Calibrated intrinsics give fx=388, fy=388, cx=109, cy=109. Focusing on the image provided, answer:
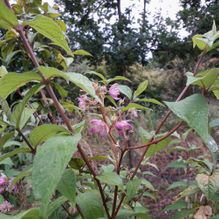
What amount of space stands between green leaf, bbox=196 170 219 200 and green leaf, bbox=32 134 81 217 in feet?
1.63

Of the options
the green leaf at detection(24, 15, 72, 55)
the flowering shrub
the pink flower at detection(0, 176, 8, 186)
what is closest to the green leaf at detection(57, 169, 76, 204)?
the flowering shrub

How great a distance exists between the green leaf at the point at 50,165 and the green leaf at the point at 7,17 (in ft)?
0.57

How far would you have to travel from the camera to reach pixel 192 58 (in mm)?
7730

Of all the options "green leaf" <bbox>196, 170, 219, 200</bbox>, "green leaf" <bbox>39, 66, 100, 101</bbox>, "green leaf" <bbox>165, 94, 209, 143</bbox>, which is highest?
"green leaf" <bbox>39, 66, 100, 101</bbox>

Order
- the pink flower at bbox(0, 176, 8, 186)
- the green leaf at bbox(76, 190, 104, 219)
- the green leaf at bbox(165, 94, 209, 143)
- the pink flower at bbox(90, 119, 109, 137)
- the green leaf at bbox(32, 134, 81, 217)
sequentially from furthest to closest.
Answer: the pink flower at bbox(0, 176, 8, 186) → the pink flower at bbox(90, 119, 109, 137) → the green leaf at bbox(76, 190, 104, 219) → the green leaf at bbox(165, 94, 209, 143) → the green leaf at bbox(32, 134, 81, 217)

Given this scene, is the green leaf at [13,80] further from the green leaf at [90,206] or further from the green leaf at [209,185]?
the green leaf at [209,185]

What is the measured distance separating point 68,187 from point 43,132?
10cm

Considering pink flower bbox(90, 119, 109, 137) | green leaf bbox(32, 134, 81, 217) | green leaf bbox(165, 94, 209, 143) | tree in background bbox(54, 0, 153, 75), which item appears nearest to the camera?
green leaf bbox(32, 134, 81, 217)

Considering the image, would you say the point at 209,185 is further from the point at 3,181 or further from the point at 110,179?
the point at 3,181

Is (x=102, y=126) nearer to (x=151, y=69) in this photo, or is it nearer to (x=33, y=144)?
(x=33, y=144)

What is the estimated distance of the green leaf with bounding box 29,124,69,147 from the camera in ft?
2.03

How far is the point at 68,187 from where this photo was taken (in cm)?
62

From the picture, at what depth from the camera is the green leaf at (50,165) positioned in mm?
469

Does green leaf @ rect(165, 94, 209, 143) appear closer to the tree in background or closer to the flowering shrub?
the flowering shrub
